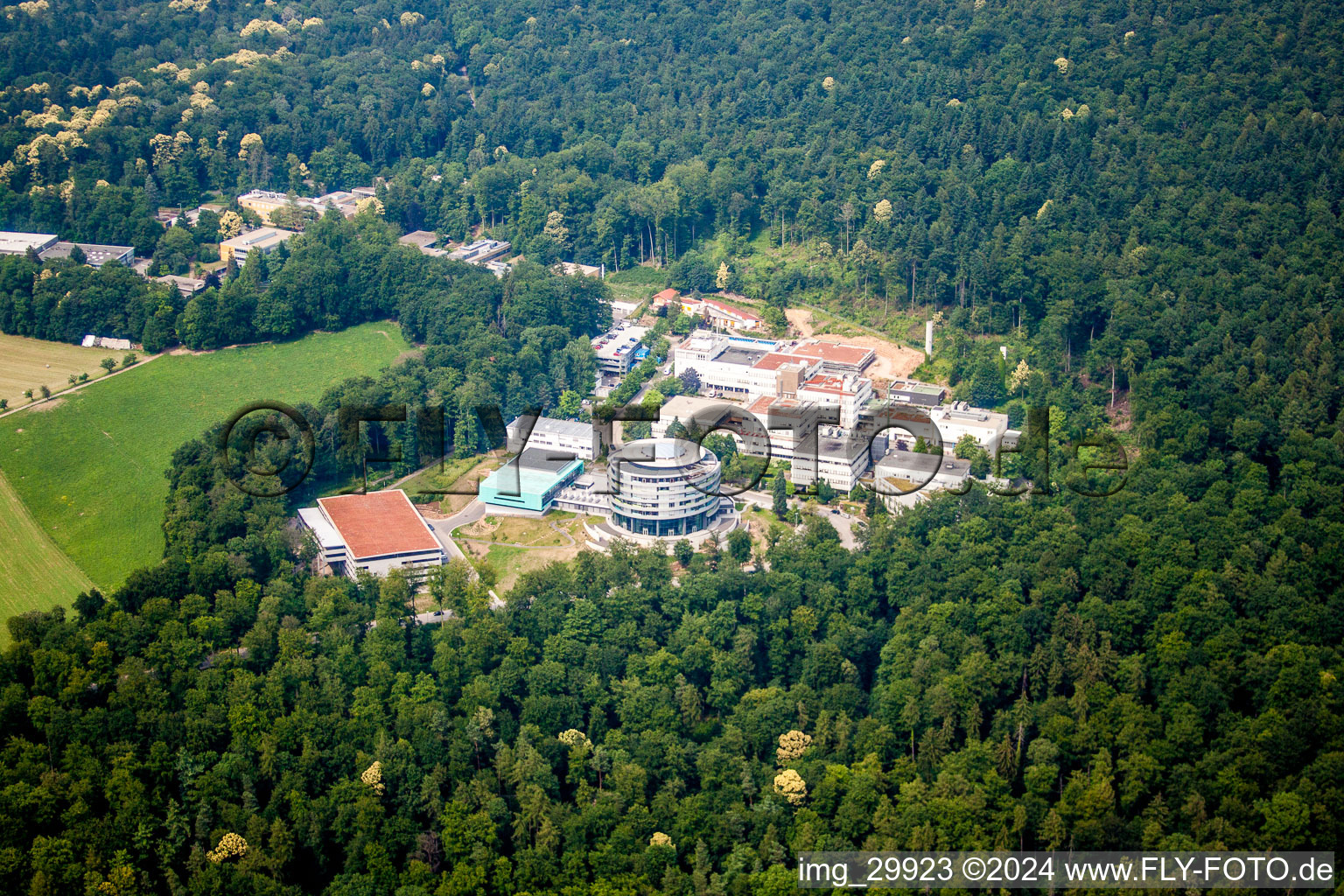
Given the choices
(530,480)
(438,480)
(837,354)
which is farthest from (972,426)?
(438,480)

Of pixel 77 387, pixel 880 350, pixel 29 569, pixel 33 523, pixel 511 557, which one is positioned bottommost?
pixel 511 557

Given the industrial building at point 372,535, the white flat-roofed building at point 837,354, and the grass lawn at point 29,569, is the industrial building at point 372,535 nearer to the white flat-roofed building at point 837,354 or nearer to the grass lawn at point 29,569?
the grass lawn at point 29,569

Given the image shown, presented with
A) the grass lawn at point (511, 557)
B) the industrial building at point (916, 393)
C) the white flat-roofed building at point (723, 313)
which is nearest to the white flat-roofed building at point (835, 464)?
the industrial building at point (916, 393)

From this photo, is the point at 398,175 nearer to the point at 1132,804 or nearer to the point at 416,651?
the point at 416,651

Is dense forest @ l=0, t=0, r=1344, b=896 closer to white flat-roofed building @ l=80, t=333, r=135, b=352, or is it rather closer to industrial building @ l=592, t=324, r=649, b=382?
white flat-roofed building @ l=80, t=333, r=135, b=352

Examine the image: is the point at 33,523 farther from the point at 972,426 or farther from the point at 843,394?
the point at 972,426

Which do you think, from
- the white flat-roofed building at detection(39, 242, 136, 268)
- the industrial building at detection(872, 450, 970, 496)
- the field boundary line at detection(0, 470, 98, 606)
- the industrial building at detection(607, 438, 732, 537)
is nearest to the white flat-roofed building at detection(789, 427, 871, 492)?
the industrial building at detection(872, 450, 970, 496)

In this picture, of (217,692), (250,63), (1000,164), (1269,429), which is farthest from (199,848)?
(250,63)
